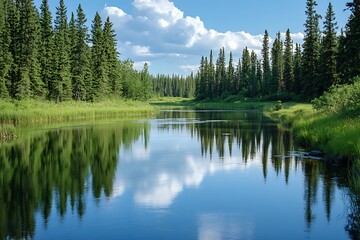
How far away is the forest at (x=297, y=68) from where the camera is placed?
4838 centimetres

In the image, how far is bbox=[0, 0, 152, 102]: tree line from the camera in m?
59.6

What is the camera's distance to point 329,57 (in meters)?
60.2

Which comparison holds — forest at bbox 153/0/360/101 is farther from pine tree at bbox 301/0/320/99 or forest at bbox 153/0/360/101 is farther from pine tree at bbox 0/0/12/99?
pine tree at bbox 0/0/12/99

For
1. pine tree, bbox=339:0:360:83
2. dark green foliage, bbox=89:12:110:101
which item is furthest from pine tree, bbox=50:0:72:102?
pine tree, bbox=339:0:360:83

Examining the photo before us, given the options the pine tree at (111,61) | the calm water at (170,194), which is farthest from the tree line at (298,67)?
the pine tree at (111,61)

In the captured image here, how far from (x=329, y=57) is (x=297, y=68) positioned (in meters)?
25.0

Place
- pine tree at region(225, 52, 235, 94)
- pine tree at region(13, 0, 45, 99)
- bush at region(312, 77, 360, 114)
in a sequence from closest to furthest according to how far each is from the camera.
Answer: bush at region(312, 77, 360, 114), pine tree at region(13, 0, 45, 99), pine tree at region(225, 52, 235, 94)

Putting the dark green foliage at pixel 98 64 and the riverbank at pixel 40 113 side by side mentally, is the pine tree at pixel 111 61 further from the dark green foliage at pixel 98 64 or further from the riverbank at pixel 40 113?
the riverbank at pixel 40 113

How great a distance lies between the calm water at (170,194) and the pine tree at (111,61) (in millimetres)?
59818

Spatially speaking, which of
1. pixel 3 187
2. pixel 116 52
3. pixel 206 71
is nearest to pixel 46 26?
pixel 116 52

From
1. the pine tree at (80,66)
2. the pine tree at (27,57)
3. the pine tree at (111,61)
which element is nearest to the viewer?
the pine tree at (27,57)

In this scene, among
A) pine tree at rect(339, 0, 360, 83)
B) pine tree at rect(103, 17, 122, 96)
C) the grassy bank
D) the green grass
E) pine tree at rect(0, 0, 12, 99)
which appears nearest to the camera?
the grassy bank

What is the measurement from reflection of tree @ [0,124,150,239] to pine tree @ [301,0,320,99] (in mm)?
44056

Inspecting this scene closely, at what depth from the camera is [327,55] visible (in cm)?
6062
